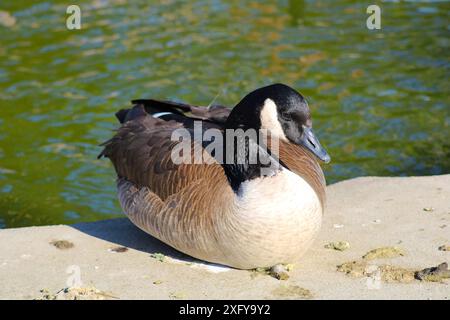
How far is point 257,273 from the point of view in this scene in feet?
18.4

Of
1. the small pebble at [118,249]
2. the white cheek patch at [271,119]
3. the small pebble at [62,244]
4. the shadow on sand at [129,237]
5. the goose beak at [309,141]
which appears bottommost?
the shadow on sand at [129,237]

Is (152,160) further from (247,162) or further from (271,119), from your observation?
(271,119)

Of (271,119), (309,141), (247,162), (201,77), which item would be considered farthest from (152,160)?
(201,77)

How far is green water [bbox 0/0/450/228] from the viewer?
8.82 metres

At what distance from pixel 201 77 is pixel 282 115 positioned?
5485 mm

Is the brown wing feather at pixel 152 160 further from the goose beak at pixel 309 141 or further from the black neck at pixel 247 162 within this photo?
the goose beak at pixel 309 141

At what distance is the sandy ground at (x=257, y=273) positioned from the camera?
17.3ft

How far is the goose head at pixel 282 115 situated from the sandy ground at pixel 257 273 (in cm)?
86

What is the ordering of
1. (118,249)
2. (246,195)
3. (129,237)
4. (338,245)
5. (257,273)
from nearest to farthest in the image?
(246,195), (257,273), (338,245), (118,249), (129,237)

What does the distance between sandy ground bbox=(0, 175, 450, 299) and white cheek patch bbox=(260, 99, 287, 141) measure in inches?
37.5

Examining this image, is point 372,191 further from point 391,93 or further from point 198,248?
point 391,93

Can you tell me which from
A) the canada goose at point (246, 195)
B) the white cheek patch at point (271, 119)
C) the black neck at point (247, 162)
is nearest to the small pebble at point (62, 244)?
the canada goose at point (246, 195)

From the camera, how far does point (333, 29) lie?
12.1 meters
